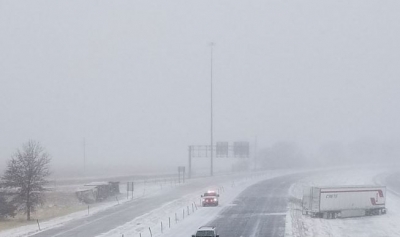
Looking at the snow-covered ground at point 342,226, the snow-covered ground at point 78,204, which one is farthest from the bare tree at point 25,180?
the snow-covered ground at point 342,226

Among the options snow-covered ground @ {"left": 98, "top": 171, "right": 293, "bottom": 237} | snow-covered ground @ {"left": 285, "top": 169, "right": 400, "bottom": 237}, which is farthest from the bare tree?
snow-covered ground @ {"left": 285, "top": 169, "right": 400, "bottom": 237}

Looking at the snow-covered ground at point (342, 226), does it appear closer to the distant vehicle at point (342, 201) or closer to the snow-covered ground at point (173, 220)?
the distant vehicle at point (342, 201)

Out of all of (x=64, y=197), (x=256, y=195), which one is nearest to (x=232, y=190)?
(x=256, y=195)

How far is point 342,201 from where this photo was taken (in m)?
57.6

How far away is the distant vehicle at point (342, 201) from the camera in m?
56.6

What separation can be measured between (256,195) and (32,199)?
32851 millimetres

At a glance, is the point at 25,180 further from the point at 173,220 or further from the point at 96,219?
the point at 173,220

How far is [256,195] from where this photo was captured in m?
79.1

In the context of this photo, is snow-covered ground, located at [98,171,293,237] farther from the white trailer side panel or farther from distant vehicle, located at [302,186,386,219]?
the white trailer side panel

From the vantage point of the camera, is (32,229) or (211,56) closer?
(32,229)

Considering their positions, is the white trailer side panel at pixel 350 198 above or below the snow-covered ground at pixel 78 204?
above

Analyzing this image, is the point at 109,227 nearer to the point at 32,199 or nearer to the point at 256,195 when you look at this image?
the point at 32,199

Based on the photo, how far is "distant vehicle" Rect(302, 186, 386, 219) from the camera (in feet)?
186

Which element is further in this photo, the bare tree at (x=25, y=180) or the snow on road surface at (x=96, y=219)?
the bare tree at (x=25, y=180)
